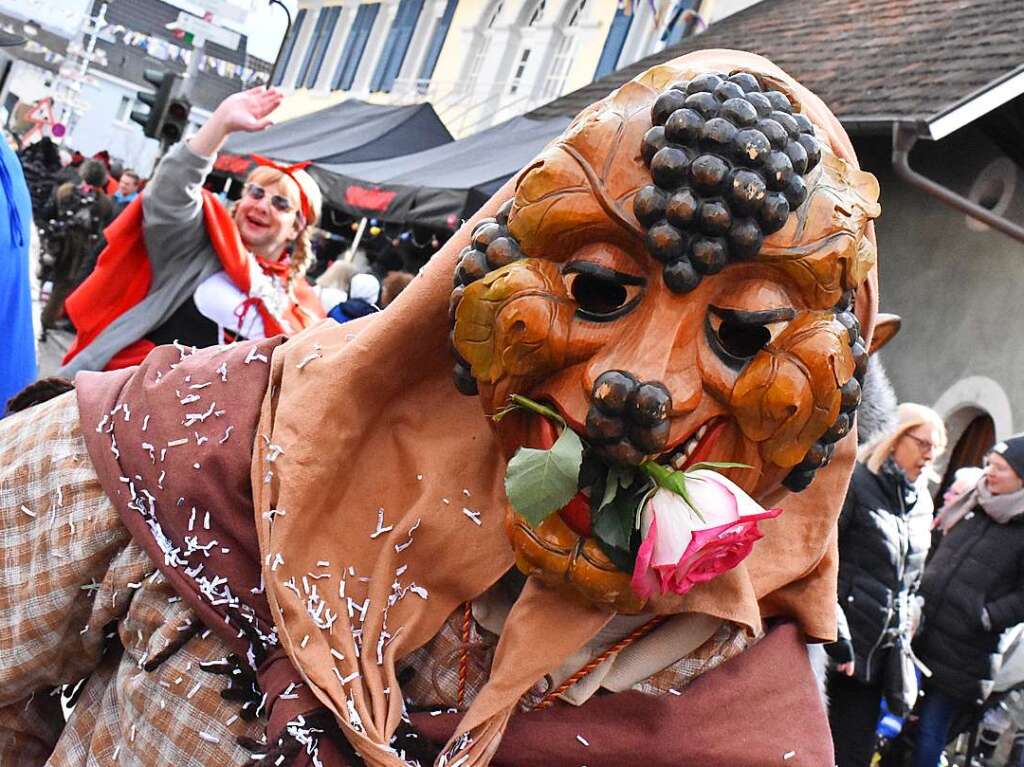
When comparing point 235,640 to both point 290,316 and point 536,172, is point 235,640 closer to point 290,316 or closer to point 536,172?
point 536,172

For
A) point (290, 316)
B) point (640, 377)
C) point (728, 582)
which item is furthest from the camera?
point (290, 316)

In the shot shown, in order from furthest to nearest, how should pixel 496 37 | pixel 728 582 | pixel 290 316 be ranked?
1. pixel 496 37
2. pixel 290 316
3. pixel 728 582

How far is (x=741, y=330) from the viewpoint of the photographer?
1.50 m

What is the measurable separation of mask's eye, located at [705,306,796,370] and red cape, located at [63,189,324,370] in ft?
10.0

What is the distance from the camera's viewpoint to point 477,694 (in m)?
1.72

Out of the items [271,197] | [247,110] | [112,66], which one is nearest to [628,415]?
[247,110]

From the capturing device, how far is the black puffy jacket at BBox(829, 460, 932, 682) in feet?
16.3

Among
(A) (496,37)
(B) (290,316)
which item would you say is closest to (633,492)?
(B) (290,316)

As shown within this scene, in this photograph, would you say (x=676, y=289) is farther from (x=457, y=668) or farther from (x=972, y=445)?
(x=972, y=445)

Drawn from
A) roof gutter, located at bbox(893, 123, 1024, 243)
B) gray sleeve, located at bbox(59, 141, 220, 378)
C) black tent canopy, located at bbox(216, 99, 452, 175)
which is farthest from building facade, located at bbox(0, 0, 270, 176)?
roof gutter, located at bbox(893, 123, 1024, 243)

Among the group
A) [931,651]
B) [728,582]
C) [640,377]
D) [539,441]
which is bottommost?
[931,651]

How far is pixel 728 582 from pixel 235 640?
697 millimetres

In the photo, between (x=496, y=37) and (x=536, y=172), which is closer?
(x=536, y=172)

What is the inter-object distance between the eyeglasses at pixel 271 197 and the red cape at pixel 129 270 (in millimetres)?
249
